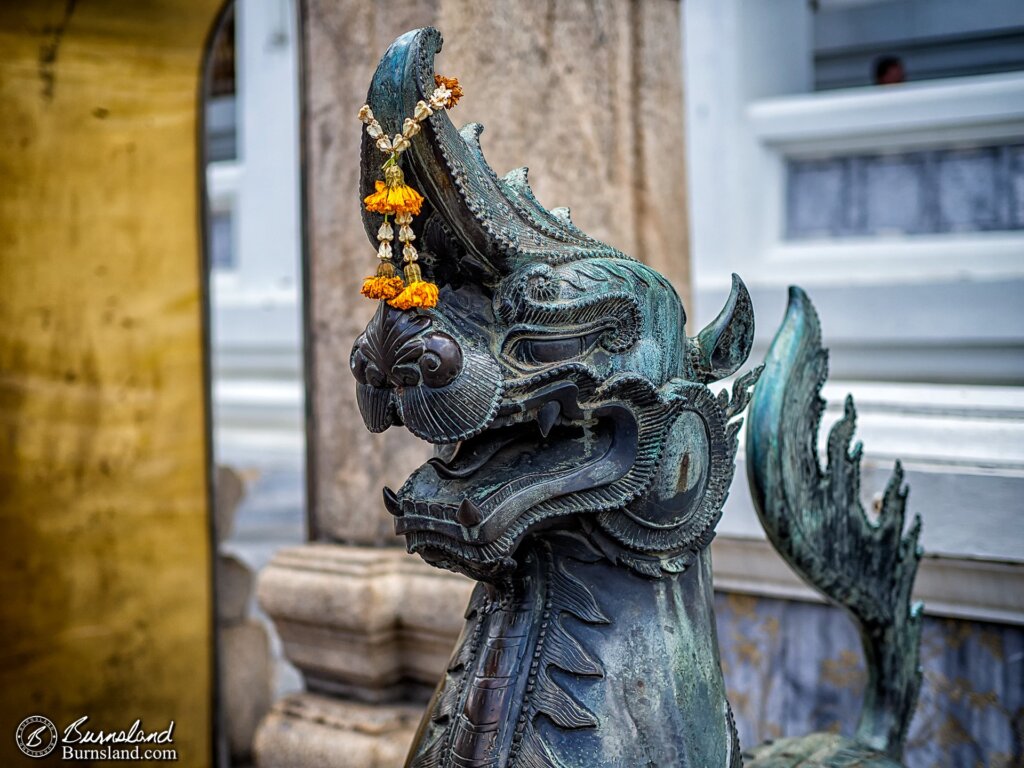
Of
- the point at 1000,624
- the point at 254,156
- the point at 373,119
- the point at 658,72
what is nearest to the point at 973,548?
the point at 1000,624

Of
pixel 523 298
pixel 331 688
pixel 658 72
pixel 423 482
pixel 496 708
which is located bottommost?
pixel 331 688

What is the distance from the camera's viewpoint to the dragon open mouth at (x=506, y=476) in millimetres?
588

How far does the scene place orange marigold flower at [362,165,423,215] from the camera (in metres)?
0.54

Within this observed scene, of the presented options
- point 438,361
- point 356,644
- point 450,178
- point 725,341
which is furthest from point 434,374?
point 356,644

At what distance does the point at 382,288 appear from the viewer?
0.56 m

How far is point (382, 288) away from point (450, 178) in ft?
0.24

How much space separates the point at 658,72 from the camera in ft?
3.85

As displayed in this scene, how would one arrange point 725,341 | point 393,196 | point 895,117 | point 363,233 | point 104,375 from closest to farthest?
point 393,196
point 725,341
point 363,233
point 104,375
point 895,117

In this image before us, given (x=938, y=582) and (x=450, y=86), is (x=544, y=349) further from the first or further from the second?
(x=938, y=582)

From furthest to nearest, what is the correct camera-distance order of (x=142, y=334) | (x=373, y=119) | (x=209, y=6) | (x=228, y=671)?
1. (x=228, y=671)
2. (x=142, y=334)
3. (x=209, y=6)
4. (x=373, y=119)

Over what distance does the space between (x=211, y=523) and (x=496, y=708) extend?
945mm

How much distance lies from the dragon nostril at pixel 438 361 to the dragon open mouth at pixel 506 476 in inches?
1.8

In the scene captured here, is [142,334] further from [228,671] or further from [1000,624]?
[1000,624]

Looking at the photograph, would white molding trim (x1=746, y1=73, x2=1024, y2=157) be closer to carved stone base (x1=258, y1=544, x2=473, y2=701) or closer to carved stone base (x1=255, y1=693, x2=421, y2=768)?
carved stone base (x1=258, y1=544, x2=473, y2=701)
